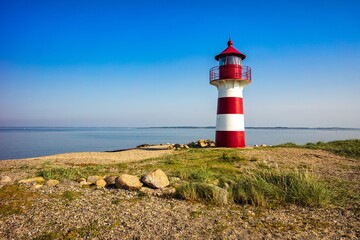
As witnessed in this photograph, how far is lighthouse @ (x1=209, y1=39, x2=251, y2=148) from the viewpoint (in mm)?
19781

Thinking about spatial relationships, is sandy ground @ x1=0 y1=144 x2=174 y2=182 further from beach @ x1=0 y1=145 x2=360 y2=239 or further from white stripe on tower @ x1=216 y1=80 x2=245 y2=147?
white stripe on tower @ x1=216 y1=80 x2=245 y2=147

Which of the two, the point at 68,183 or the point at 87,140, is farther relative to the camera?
the point at 87,140

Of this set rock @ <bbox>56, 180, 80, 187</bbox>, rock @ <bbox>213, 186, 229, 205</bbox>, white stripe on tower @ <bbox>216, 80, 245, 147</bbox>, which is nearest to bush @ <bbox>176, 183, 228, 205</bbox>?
rock @ <bbox>213, 186, 229, 205</bbox>

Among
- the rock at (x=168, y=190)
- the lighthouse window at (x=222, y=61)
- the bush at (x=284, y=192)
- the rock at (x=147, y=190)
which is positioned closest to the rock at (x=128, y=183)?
the rock at (x=147, y=190)

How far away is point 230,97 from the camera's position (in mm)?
19984

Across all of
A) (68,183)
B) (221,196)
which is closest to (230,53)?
(221,196)

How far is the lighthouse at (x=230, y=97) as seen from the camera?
779 inches

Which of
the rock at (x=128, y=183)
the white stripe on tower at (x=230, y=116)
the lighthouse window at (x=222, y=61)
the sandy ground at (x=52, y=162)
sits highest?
the lighthouse window at (x=222, y=61)

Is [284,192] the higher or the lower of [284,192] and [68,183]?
the higher

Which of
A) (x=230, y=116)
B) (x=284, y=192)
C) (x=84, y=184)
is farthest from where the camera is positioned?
(x=230, y=116)

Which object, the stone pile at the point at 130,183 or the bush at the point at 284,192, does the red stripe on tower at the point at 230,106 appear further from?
the stone pile at the point at 130,183

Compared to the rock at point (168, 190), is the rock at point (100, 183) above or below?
above

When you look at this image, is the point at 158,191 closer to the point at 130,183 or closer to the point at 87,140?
the point at 130,183

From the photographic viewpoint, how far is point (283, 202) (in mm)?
6949
